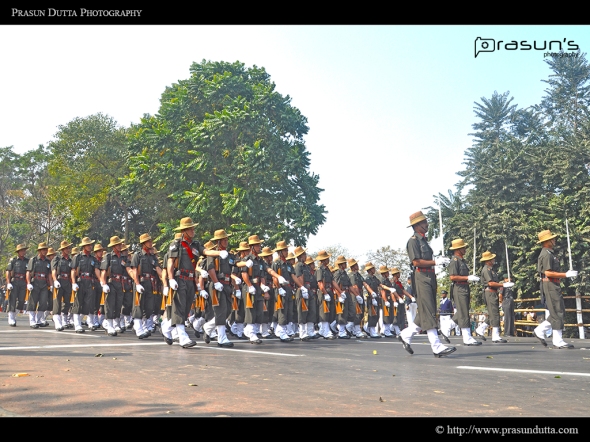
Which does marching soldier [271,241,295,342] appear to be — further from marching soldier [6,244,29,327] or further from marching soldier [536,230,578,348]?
marching soldier [6,244,29,327]

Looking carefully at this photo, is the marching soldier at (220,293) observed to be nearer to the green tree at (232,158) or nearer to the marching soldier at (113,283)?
the marching soldier at (113,283)

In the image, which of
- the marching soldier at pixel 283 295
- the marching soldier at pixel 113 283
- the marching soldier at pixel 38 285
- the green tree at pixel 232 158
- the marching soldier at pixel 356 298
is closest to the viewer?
the marching soldier at pixel 113 283

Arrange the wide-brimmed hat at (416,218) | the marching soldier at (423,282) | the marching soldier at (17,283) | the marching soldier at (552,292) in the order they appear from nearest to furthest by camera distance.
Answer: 1. the marching soldier at (423,282)
2. the wide-brimmed hat at (416,218)
3. the marching soldier at (552,292)
4. the marching soldier at (17,283)

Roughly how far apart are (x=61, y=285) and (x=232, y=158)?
52.9 feet

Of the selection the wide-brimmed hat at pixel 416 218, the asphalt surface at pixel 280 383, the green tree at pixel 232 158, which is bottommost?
the asphalt surface at pixel 280 383

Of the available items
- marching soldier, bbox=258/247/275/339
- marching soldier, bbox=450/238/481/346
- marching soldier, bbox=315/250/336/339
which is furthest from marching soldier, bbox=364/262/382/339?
marching soldier, bbox=450/238/481/346

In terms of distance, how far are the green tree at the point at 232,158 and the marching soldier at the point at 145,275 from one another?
45.7 ft

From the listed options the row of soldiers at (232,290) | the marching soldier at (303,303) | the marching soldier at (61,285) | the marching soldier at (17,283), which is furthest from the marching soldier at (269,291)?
the marching soldier at (17,283)

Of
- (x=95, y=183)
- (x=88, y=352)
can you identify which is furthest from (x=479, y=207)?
(x=88, y=352)

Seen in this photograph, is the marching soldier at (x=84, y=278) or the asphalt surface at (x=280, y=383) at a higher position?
the marching soldier at (x=84, y=278)

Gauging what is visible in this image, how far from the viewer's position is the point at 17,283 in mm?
20375

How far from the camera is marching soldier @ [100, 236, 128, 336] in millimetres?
15609

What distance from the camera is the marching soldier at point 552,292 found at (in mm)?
13562
